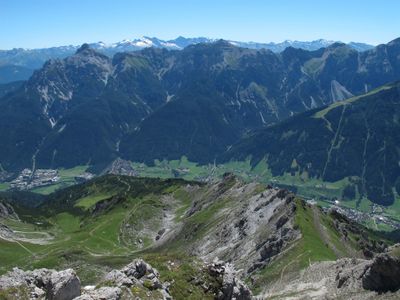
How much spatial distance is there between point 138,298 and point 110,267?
134183mm

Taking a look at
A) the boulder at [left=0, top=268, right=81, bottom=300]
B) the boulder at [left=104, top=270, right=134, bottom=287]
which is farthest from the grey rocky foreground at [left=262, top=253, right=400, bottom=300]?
the boulder at [left=0, top=268, right=81, bottom=300]

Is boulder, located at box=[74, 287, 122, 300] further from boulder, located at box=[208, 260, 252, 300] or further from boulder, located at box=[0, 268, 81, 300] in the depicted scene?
boulder, located at box=[208, 260, 252, 300]

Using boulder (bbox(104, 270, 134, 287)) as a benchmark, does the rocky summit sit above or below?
below

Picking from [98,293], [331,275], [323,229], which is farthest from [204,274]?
[323,229]

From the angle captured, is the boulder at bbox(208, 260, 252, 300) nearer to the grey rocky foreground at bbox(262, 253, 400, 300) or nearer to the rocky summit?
the rocky summit

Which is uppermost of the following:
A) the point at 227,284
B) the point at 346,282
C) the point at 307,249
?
the point at 227,284

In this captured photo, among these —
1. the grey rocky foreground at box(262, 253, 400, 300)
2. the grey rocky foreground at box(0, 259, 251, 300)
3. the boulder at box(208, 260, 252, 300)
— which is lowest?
the grey rocky foreground at box(262, 253, 400, 300)

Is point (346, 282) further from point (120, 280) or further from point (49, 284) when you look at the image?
point (49, 284)

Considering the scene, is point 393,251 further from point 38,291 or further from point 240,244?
point 240,244

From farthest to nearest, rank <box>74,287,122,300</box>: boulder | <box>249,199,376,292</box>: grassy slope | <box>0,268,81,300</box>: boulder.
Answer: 1. <box>249,199,376,292</box>: grassy slope
2. <box>0,268,81,300</box>: boulder
3. <box>74,287,122,300</box>: boulder

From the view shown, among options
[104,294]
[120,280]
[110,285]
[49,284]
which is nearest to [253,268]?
[120,280]

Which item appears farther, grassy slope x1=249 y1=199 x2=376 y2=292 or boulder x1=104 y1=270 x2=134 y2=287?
grassy slope x1=249 y1=199 x2=376 y2=292

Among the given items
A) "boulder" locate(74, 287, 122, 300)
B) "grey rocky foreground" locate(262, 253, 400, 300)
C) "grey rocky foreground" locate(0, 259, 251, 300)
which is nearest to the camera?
"boulder" locate(74, 287, 122, 300)

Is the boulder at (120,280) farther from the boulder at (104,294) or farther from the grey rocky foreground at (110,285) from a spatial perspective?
the boulder at (104,294)
